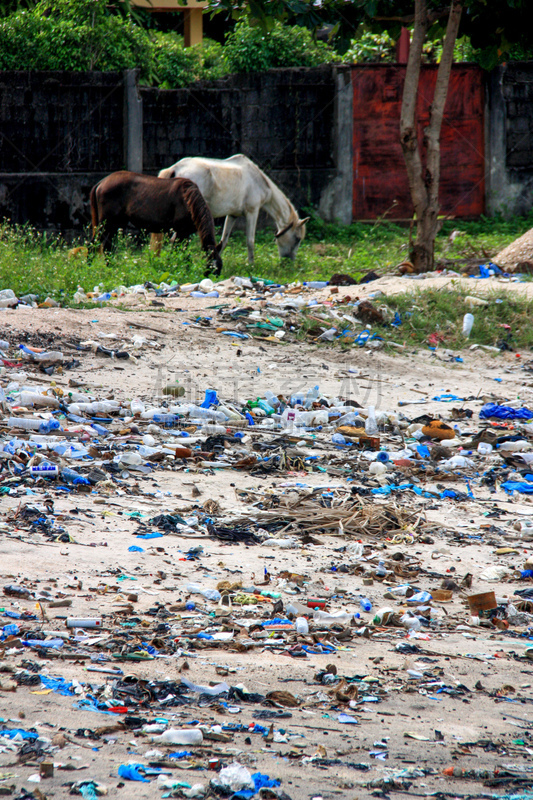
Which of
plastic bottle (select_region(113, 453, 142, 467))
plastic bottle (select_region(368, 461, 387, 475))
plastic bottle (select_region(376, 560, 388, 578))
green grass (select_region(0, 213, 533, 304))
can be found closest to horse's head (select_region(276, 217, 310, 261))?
green grass (select_region(0, 213, 533, 304))

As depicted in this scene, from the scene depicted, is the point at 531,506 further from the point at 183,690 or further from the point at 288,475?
the point at 183,690

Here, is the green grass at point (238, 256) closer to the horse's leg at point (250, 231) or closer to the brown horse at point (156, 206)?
the horse's leg at point (250, 231)

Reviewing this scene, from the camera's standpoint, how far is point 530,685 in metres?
2.74

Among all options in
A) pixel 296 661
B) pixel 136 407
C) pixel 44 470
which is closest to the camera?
pixel 296 661

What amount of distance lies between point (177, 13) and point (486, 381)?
53.1ft

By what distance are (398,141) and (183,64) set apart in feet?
12.8

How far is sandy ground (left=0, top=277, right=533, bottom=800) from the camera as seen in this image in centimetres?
211

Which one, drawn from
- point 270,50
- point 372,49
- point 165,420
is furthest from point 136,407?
point 372,49

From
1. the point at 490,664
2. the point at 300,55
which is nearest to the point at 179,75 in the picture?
the point at 300,55

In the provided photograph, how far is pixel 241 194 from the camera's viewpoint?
11.8m

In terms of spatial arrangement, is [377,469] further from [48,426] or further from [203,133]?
[203,133]

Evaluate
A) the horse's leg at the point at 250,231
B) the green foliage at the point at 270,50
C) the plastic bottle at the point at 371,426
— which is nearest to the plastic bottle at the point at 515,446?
the plastic bottle at the point at 371,426

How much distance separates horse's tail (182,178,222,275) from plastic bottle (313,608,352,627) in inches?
300

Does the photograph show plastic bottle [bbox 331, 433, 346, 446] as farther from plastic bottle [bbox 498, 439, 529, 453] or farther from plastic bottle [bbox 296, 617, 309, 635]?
plastic bottle [bbox 296, 617, 309, 635]
